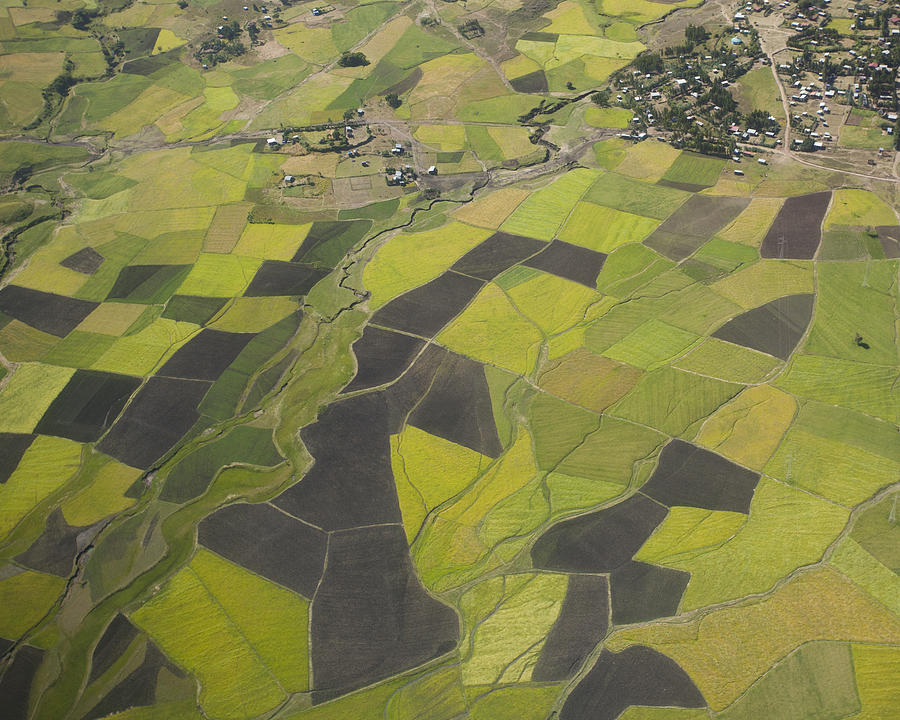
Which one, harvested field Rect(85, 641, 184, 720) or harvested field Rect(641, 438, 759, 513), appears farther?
harvested field Rect(641, 438, 759, 513)

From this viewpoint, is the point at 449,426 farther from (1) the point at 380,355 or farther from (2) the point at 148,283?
(2) the point at 148,283

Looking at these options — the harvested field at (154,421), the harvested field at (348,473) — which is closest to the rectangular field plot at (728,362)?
the harvested field at (348,473)

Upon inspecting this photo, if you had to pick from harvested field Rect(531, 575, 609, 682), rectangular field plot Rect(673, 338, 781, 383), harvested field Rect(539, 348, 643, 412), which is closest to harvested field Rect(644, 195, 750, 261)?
rectangular field plot Rect(673, 338, 781, 383)

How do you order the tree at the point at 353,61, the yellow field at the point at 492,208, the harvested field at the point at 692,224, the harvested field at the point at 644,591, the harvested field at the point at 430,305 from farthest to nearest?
the tree at the point at 353,61, the yellow field at the point at 492,208, the harvested field at the point at 692,224, the harvested field at the point at 430,305, the harvested field at the point at 644,591

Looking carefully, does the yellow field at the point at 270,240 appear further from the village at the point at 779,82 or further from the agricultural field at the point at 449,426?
the village at the point at 779,82

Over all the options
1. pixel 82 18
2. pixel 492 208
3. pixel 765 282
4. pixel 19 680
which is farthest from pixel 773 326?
pixel 82 18

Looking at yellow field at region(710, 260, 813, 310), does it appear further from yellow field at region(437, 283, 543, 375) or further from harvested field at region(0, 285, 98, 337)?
harvested field at region(0, 285, 98, 337)
